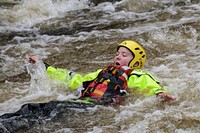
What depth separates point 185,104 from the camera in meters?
4.68

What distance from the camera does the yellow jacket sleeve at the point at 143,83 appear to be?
15.6 feet

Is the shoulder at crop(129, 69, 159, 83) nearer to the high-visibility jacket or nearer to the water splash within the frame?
the high-visibility jacket

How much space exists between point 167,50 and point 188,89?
6.93 ft

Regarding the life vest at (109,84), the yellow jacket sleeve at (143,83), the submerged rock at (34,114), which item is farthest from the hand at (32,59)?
the yellow jacket sleeve at (143,83)

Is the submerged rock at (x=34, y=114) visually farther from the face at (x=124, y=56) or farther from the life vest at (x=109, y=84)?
the face at (x=124, y=56)

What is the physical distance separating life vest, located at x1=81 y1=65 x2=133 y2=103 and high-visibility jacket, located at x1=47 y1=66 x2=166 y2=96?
0.09m

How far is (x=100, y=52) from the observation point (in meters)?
7.22

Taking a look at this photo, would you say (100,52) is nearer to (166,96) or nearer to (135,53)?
(135,53)

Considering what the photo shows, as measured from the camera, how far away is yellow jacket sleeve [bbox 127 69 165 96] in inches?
187

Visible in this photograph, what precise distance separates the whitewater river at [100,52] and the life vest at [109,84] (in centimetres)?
21

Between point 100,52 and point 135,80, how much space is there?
238 cm

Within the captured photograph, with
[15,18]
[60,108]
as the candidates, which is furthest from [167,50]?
[15,18]

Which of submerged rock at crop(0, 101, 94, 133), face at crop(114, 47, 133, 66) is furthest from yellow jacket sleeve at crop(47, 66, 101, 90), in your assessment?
submerged rock at crop(0, 101, 94, 133)

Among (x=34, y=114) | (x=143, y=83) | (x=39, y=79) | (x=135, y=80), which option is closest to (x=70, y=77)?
(x=39, y=79)
